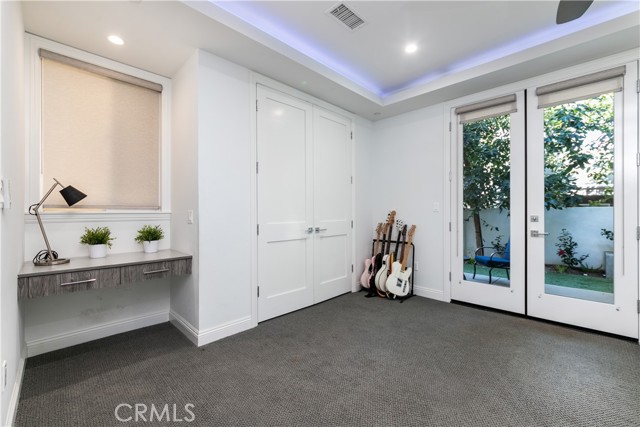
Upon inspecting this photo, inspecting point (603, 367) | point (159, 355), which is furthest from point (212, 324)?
point (603, 367)

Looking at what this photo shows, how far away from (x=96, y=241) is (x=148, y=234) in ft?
1.28

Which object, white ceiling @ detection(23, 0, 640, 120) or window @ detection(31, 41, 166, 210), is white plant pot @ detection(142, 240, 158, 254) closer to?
window @ detection(31, 41, 166, 210)

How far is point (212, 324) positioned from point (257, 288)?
0.53 m

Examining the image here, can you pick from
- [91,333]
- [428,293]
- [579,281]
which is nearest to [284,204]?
[91,333]

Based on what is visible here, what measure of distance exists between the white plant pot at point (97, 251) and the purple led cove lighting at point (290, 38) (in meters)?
2.14

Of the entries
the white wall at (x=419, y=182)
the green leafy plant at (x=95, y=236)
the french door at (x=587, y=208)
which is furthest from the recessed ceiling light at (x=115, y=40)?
the french door at (x=587, y=208)

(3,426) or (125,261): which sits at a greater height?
(125,261)

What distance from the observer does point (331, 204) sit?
3.74 meters

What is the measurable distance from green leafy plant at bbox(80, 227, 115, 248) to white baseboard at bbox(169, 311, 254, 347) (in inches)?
38.3

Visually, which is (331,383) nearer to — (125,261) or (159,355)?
(159,355)

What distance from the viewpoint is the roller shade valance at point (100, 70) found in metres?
2.29

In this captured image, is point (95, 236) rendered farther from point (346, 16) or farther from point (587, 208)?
point (587, 208)

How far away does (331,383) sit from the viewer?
191cm

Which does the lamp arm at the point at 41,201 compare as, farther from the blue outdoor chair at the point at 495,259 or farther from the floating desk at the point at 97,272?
the blue outdoor chair at the point at 495,259
